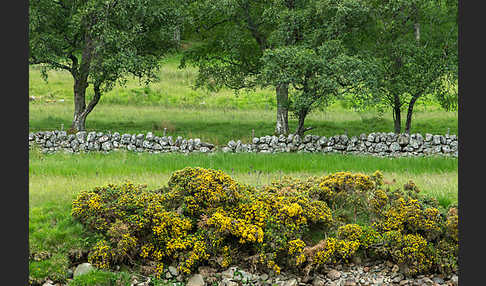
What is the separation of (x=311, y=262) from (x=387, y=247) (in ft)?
7.11

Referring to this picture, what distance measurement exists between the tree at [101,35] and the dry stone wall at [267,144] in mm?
3058

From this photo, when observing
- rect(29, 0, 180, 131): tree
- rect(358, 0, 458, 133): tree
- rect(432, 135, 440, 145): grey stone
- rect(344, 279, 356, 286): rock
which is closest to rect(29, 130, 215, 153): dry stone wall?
rect(29, 0, 180, 131): tree

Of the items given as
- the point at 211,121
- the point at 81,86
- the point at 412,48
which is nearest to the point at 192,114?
the point at 211,121

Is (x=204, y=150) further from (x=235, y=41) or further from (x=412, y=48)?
(x=412, y=48)

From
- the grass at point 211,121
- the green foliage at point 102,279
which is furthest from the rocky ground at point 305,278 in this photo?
the grass at point 211,121

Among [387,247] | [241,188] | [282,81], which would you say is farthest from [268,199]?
[282,81]

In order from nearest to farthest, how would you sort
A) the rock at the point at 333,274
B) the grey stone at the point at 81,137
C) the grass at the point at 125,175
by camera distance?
the rock at the point at 333,274
the grass at the point at 125,175
the grey stone at the point at 81,137

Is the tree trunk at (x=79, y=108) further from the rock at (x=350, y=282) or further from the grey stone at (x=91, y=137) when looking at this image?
the rock at (x=350, y=282)

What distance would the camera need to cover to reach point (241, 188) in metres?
14.5

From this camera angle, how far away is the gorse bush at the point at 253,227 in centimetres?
1264

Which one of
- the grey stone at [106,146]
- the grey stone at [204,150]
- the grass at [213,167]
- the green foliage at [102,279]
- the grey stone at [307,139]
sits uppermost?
the grey stone at [307,139]

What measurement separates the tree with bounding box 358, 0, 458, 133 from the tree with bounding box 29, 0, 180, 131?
39.9 ft

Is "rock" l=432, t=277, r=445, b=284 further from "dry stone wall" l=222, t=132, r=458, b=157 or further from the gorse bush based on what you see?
"dry stone wall" l=222, t=132, r=458, b=157

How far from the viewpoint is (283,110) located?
31.0m
